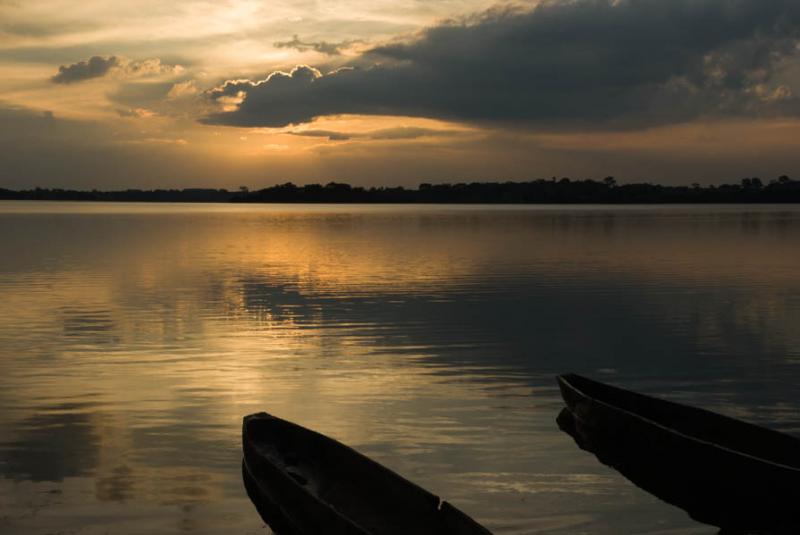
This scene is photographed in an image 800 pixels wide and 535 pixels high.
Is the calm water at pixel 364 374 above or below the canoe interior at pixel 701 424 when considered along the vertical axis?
below

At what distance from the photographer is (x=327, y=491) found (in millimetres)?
12914

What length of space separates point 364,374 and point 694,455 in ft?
34.0

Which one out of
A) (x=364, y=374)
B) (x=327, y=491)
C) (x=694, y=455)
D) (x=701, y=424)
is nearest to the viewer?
(x=327, y=491)

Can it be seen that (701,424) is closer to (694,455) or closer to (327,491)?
(694,455)

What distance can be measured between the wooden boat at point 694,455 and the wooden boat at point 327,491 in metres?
4.19

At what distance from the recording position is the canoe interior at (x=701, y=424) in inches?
557

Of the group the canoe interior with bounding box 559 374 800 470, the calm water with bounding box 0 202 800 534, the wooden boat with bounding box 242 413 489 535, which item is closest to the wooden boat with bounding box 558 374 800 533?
the canoe interior with bounding box 559 374 800 470

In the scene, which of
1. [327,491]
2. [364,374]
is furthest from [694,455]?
[364,374]

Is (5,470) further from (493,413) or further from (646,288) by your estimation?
(646,288)

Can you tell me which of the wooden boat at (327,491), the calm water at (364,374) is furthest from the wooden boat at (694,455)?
the wooden boat at (327,491)

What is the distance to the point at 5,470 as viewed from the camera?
14.6 m

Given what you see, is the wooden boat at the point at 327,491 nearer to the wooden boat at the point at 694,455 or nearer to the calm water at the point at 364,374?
the calm water at the point at 364,374

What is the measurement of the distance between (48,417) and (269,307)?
18298mm

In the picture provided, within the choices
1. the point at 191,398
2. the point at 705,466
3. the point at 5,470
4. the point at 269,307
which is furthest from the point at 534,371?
the point at 269,307
